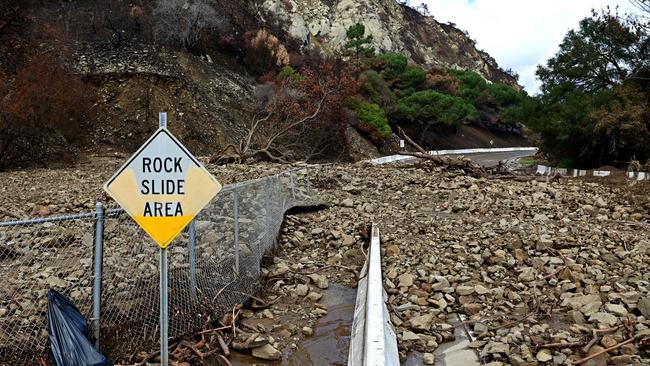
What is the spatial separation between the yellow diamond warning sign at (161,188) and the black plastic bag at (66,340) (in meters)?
1.21

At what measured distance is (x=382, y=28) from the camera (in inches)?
2345

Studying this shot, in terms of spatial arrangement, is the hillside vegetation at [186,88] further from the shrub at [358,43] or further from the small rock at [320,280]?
the small rock at [320,280]

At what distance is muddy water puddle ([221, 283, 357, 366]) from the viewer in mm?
4965

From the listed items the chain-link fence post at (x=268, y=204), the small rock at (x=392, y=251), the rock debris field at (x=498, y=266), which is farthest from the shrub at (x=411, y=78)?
the chain-link fence post at (x=268, y=204)

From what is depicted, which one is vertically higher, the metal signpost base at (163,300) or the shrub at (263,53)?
the shrub at (263,53)

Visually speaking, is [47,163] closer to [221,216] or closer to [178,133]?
[178,133]

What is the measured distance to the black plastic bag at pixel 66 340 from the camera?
3998 mm

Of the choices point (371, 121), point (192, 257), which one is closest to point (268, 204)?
point (192, 257)

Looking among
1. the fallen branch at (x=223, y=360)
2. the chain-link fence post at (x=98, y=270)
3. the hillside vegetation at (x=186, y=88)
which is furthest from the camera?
the hillside vegetation at (x=186, y=88)

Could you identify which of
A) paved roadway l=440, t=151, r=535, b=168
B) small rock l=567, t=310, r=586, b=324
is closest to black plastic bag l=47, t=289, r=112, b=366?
small rock l=567, t=310, r=586, b=324

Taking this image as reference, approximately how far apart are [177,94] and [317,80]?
9533 mm

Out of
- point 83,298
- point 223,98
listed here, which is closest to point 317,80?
point 223,98

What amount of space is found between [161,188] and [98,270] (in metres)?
1.27

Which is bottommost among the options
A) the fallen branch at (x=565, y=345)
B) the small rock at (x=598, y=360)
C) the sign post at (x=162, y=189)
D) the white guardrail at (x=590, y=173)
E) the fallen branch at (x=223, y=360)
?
the fallen branch at (x=223, y=360)
